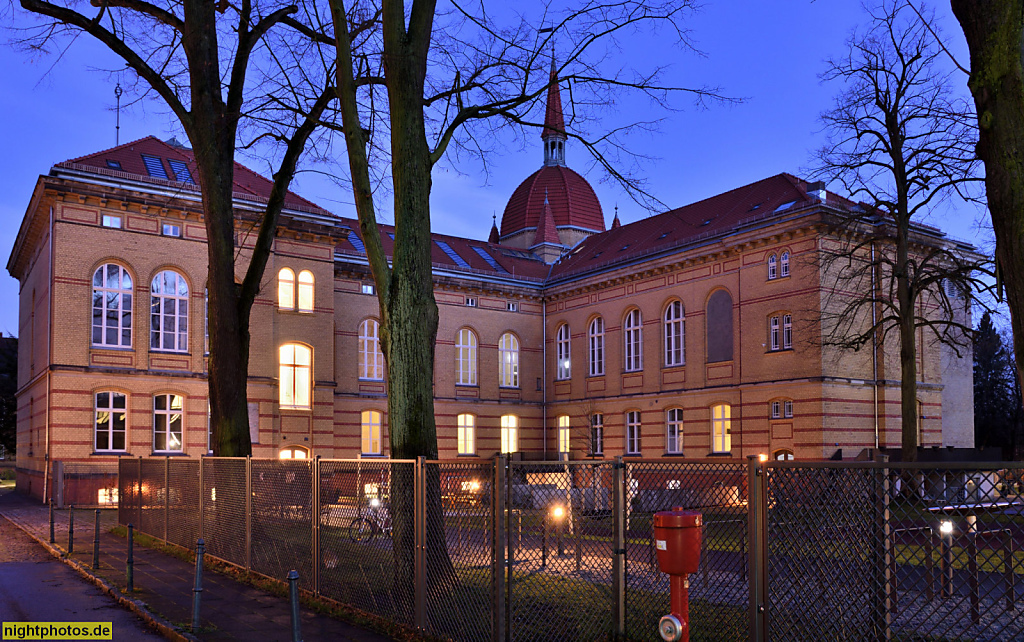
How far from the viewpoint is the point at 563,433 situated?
147 feet

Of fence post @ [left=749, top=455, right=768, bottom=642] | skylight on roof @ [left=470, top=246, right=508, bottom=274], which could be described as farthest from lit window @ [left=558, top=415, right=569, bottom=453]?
fence post @ [left=749, top=455, right=768, bottom=642]

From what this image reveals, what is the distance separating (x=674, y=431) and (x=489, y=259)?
16.0 meters

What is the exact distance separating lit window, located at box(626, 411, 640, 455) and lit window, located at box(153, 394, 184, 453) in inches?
767

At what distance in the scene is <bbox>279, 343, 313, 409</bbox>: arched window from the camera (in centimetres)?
3488

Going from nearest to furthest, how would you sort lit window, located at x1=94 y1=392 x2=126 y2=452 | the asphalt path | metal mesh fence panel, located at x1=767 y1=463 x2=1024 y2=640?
metal mesh fence panel, located at x1=767 y1=463 x2=1024 y2=640 < the asphalt path < lit window, located at x1=94 y1=392 x2=126 y2=452

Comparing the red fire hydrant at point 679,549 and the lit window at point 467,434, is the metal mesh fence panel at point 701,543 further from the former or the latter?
the lit window at point 467,434

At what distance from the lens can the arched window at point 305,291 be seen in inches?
1393

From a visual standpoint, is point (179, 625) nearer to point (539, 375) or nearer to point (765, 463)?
point (765, 463)

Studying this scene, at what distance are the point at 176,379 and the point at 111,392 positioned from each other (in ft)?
7.48

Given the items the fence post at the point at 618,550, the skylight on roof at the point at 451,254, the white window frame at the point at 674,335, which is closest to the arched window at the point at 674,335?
the white window frame at the point at 674,335

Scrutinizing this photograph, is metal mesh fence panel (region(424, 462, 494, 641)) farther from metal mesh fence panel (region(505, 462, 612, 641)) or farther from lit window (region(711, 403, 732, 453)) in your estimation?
lit window (region(711, 403, 732, 453))

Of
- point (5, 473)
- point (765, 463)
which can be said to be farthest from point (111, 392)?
point (5, 473)

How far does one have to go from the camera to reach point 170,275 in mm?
31984

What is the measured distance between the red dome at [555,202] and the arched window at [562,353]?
35.9ft
